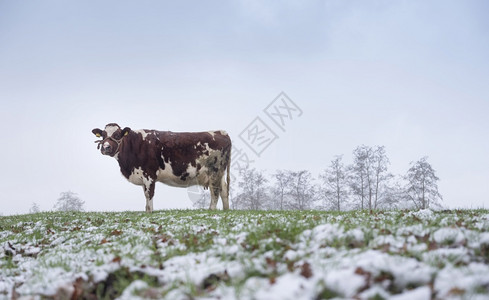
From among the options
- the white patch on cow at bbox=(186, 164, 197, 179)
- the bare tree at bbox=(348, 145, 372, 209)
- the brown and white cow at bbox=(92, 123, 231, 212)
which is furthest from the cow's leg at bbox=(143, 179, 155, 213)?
the bare tree at bbox=(348, 145, 372, 209)

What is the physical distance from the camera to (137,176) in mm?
14789

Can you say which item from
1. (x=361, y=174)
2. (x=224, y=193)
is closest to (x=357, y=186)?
(x=361, y=174)

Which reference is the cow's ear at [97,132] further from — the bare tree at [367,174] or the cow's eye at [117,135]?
the bare tree at [367,174]

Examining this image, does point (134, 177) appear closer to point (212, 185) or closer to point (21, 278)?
point (212, 185)

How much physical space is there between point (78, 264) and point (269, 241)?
270 cm

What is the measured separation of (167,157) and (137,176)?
154 centimetres

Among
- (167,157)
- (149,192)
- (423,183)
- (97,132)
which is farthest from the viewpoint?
(423,183)

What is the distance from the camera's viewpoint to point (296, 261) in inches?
145

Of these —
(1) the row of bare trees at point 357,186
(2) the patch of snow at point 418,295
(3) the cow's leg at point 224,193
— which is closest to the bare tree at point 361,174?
(1) the row of bare trees at point 357,186

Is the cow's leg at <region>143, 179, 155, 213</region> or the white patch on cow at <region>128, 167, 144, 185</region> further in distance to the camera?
the white patch on cow at <region>128, 167, 144, 185</region>

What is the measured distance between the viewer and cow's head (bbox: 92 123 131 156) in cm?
1440

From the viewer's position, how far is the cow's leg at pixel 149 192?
47.6ft

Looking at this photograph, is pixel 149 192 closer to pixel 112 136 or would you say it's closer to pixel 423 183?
pixel 112 136

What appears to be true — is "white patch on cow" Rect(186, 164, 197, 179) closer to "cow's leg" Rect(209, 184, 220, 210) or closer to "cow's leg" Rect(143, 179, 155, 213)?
"cow's leg" Rect(209, 184, 220, 210)
